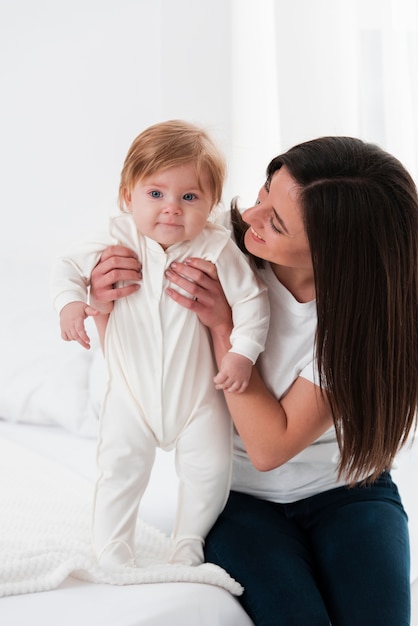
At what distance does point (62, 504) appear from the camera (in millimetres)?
1757

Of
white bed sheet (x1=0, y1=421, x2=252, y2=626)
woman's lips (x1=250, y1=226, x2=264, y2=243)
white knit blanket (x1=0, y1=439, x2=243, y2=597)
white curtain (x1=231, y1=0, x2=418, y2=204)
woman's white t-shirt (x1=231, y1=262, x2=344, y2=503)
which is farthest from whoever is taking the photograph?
white curtain (x1=231, y1=0, x2=418, y2=204)

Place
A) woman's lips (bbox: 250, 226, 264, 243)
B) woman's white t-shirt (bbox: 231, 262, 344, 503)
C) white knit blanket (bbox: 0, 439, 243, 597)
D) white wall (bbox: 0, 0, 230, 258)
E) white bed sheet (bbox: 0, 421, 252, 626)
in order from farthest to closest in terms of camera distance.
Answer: white wall (bbox: 0, 0, 230, 258)
woman's white t-shirt (bbox: 231, 262, 344, 503)
woman's lips (bbox: 250, 226, 264, 243)
white knit blanket (bbox: 0, 439, 243, 597)
white bed sheet (bbox: 0, 421, 252, 626)

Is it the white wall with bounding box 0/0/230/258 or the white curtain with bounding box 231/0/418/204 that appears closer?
the white curtain with bounding box 231/0/418/204

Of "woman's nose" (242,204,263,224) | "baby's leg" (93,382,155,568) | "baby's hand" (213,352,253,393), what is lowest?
"baby's leg" (93,382,155,568)

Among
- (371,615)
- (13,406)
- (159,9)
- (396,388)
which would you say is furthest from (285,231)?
(159,9)

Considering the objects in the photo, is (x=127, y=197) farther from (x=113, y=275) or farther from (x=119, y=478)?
(x=119, y=478)

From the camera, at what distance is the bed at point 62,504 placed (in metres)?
1.36

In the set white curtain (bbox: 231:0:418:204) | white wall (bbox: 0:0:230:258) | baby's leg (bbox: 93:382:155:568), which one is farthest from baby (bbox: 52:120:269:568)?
white wall (bbox: 0:0:230:258)

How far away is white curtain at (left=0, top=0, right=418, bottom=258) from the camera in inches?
94.6

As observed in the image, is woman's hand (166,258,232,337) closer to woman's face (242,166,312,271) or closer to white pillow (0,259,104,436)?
woman's face (242,166,312,271)

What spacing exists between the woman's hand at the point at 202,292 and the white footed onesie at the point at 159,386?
1 centimetres

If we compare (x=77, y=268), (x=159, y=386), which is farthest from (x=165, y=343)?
(x=77, y=268)

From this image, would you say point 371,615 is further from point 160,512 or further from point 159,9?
point 159,9

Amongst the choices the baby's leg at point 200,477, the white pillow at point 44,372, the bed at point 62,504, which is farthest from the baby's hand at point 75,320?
the white pillow at point 44,372
